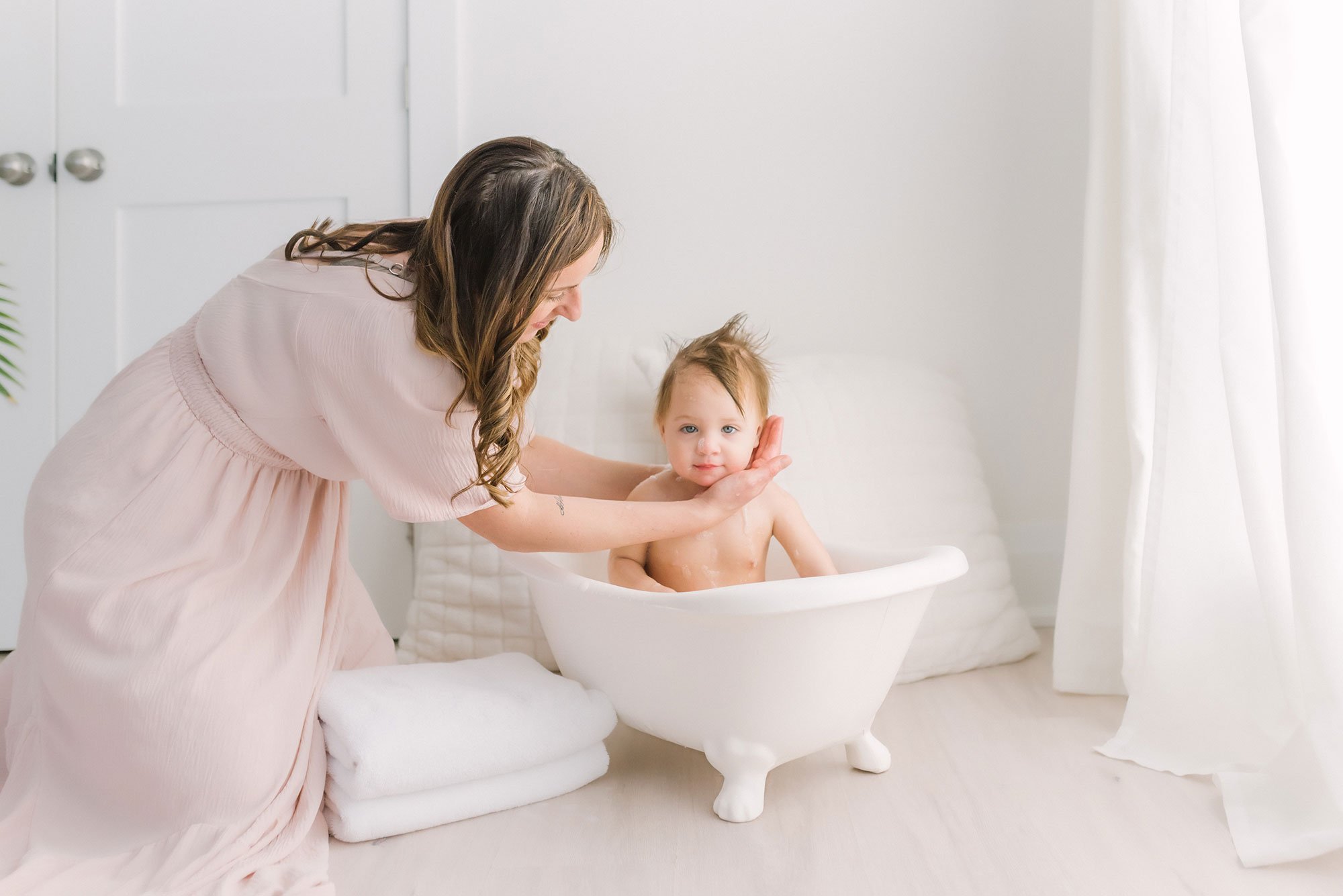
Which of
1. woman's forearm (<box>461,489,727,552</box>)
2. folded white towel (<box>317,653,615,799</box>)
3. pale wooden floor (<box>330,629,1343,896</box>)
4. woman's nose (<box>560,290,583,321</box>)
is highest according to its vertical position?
woman's nose (<box>560,290,583,321</box>)

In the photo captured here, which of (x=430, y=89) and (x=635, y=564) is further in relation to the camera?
(x=430, y=89)

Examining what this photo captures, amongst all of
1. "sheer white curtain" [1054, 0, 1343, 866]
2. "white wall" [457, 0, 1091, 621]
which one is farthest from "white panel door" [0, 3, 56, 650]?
"sheer white curtain" [1054, 0, 1343, 866]

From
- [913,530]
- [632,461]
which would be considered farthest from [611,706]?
[913,530]

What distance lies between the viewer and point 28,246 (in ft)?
6.00

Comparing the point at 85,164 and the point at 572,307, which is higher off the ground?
the point at 85,164

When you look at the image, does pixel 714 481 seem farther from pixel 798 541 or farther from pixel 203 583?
pixel 203 583

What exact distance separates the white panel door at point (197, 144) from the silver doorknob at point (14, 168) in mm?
65

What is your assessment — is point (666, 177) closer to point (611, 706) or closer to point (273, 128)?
point (273, 128)

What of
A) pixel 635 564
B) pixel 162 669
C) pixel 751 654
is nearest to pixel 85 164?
pixel 162 669

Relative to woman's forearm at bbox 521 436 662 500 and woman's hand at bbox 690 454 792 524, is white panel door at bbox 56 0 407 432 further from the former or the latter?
woman's hand at bbox 690 454 792 524

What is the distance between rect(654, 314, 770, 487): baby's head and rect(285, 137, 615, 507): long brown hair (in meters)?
0.36

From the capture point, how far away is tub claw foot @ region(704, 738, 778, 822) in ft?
3.60

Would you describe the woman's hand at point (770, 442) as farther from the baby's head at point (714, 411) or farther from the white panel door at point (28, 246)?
the white panel door at point (28, 246)

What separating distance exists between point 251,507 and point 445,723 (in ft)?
1.09
